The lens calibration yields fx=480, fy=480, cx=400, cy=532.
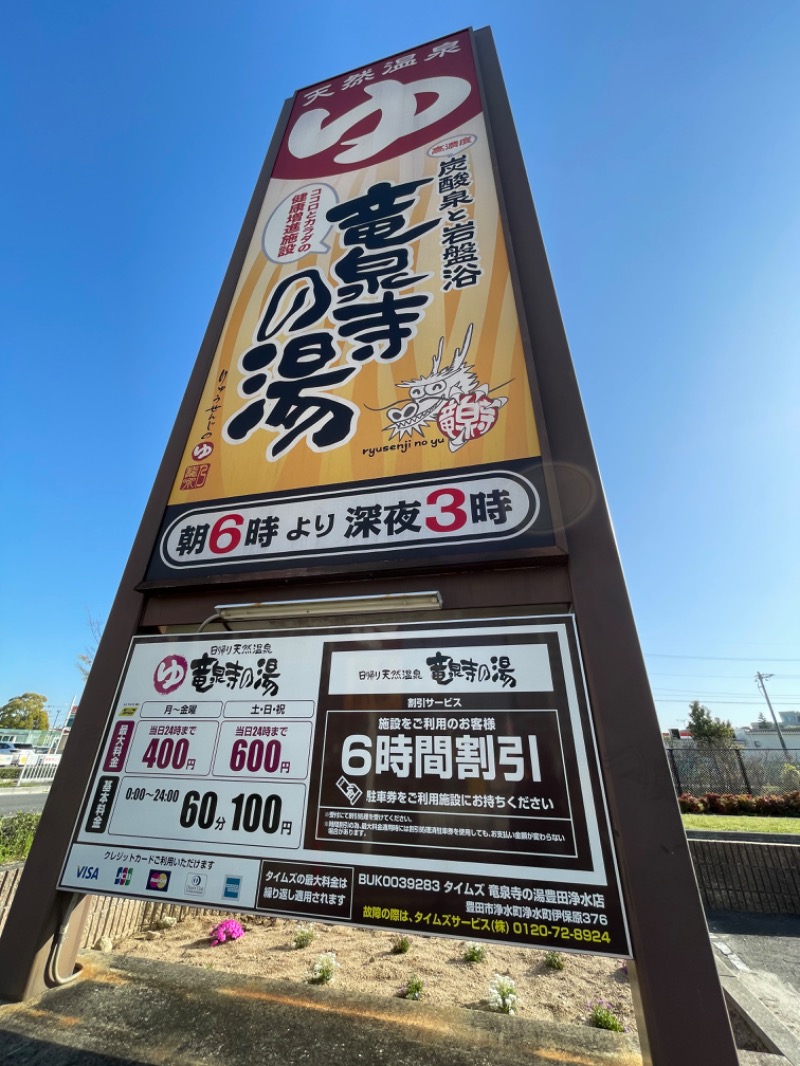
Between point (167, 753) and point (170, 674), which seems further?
point (170, 674)

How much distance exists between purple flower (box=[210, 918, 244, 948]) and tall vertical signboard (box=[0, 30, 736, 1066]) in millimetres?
2483

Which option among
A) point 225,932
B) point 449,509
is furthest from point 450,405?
point 225,932

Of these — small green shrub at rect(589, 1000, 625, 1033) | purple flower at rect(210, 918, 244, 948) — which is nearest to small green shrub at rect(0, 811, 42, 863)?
purple flower at rect(210, 918, 244, 948)

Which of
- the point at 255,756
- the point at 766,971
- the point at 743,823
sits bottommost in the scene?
the point at 766,971

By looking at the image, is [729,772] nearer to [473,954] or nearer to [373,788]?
[473,954]

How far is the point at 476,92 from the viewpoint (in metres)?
5.21

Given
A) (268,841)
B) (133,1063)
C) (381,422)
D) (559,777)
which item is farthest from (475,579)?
(133,1063)

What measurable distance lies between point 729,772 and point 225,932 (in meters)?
13.6

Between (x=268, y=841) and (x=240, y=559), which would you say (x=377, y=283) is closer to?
(x=240, y=559)

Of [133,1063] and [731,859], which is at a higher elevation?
[731,859]

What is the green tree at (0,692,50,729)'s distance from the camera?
4062 centimetres

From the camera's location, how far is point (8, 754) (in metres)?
27.3

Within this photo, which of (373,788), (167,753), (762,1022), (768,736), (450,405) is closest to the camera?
(373,788)

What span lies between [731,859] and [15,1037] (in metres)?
6.76
